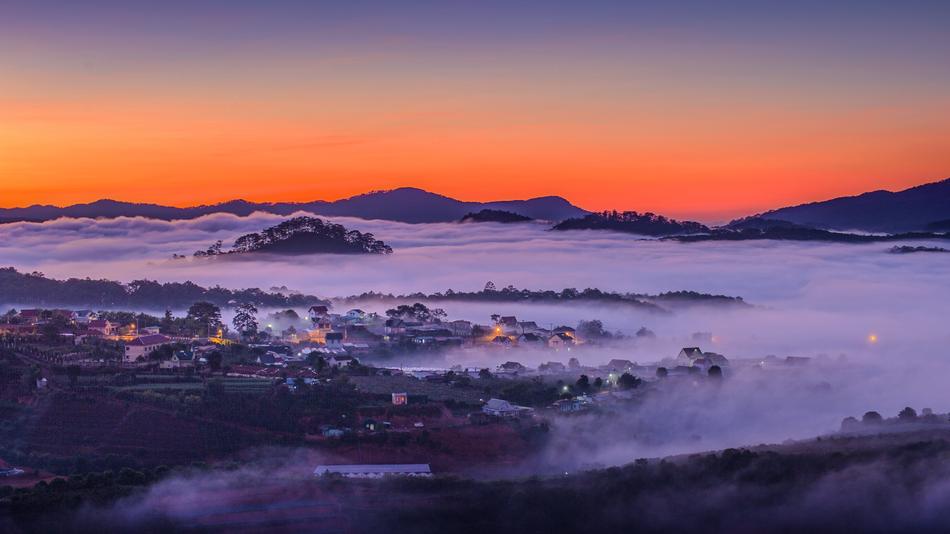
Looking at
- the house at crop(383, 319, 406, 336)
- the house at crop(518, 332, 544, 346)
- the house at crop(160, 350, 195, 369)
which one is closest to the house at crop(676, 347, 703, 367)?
the house at crop(518, 332, 544, 346)

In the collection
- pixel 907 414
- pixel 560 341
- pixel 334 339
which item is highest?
pixel 334 339

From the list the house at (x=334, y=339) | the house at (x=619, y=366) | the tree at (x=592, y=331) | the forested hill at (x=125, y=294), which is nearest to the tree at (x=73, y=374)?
the house at (x=334, y=339)

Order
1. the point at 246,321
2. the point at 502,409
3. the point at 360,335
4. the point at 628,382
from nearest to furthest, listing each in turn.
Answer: the point at 502,409 < the point at 628,382 < the point at 360,335 < the point at 246,321

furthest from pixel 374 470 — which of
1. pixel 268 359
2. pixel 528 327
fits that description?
pixel 528 327

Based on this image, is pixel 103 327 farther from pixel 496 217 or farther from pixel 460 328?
pixel 496 217

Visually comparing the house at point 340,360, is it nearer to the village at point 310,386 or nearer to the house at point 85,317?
the village at point 310,386

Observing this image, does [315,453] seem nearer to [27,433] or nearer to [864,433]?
[27,433]

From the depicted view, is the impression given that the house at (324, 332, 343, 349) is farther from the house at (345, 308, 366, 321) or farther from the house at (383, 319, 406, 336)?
the house at (345, 308, 366, 321)
